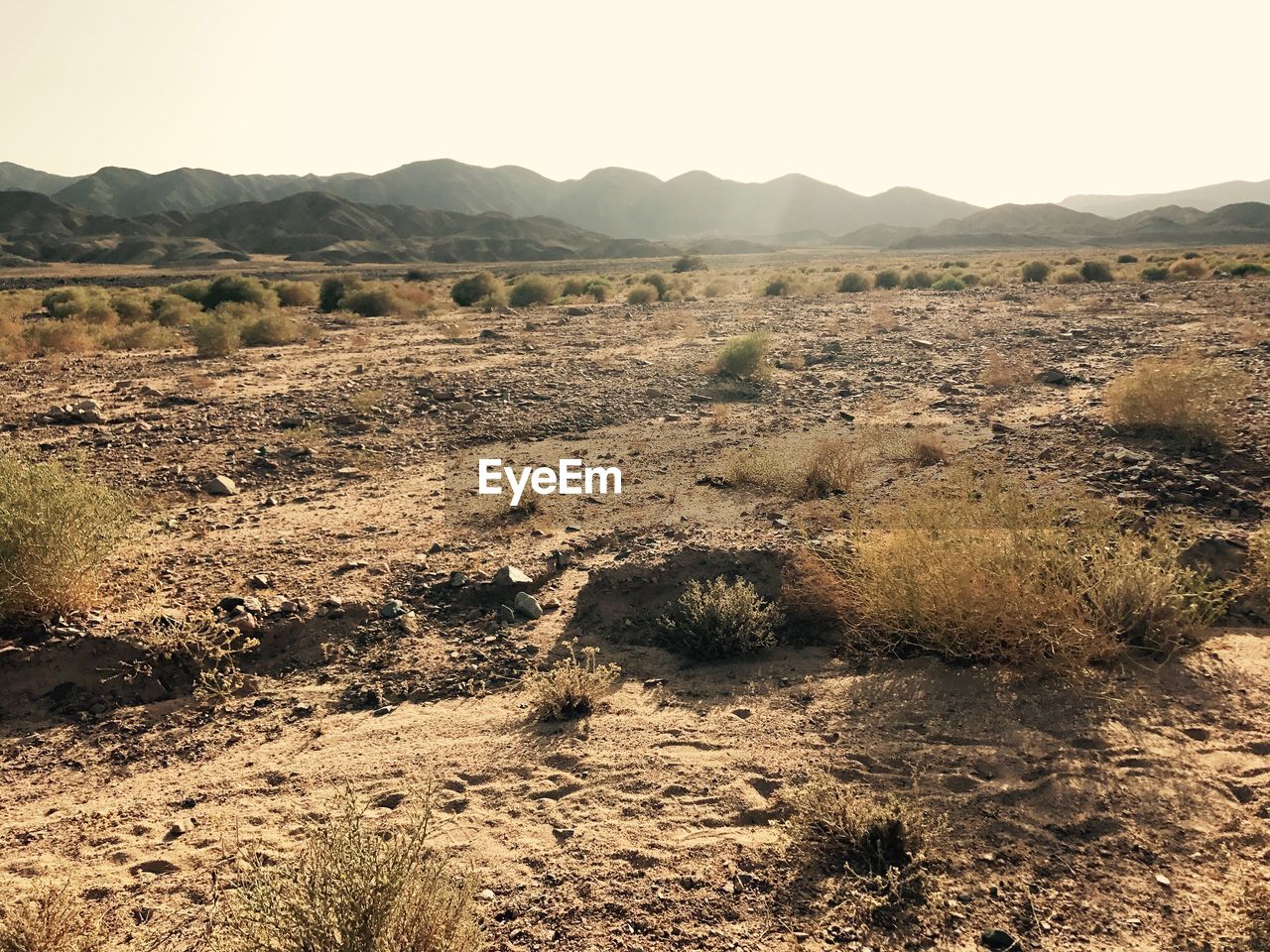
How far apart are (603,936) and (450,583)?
11.5ft

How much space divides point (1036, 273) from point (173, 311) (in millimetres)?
30708

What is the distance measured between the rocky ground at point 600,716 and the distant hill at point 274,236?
67811 millimetres

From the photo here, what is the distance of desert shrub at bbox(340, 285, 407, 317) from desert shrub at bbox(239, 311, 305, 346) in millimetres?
6231

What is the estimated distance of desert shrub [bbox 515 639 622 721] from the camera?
434cm

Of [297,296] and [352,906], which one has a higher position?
[297,296]

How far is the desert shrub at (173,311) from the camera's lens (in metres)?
19.1

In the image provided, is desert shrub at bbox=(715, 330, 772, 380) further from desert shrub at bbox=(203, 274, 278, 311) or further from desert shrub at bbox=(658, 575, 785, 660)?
desert shrub at bbox=(203, 274, 278, 311)

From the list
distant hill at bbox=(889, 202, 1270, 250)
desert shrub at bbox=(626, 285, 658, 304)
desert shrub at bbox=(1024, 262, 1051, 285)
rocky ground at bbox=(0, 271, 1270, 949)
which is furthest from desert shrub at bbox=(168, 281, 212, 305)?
distant hill at bbox=(889, 202, 1270, 250)

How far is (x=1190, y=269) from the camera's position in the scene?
26.4m

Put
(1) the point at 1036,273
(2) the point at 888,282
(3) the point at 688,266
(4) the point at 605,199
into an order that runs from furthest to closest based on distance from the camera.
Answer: (4) the point at 605,199 → (3) the point at 688,266 → (2) the point at 888,282 → (1) the point at 1036,273

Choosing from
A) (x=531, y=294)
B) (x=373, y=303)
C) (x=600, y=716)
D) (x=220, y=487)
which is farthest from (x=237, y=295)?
(x=600, y=716)

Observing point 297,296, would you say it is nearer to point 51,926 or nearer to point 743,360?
point 743,360

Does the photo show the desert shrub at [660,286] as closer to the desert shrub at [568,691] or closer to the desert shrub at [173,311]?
the desert shrub at [173,311]

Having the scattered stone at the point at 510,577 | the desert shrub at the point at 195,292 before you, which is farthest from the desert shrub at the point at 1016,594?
the desert shrub at the point at 195,292
